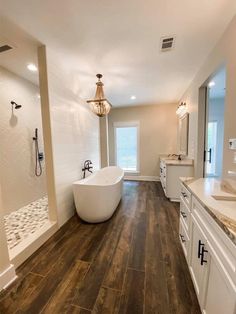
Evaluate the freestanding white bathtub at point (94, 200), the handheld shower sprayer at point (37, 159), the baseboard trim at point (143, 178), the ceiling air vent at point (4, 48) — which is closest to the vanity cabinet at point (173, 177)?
the freestanding white bathtub at point (94, 200)

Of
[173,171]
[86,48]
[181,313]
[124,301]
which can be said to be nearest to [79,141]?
[86,48]

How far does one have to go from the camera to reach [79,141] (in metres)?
3.12

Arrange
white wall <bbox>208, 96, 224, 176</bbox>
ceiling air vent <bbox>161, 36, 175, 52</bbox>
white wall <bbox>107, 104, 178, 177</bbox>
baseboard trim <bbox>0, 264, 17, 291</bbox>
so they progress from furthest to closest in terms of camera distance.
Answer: white wall <bbox>107, 104, 178, 177</bbox> → white wall <bbox>208, 96, 224, 176</bbox> → ceiling air vent <bbox>161, 36, 175, 52</bbox> → baseboard trim <bbox>0, 264, 17, 291</bbox>

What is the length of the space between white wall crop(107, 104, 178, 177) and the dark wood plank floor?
2.97m

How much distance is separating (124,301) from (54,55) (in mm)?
2996

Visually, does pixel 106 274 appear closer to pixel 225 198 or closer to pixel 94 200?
pixel 94 200

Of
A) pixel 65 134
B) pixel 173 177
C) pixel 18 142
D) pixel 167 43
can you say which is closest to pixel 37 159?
pixel 18 142

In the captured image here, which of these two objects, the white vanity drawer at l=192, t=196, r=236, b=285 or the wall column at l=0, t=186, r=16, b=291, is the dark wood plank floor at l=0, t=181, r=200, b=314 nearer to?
the wall column at l=0, t=186, r=16, b=291

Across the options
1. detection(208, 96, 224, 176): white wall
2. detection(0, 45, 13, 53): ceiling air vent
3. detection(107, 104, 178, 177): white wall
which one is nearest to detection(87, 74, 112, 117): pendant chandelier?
detection(0, 45, 13, 53): ceiling air vent

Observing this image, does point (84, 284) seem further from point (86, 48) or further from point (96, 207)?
point (86, 48)

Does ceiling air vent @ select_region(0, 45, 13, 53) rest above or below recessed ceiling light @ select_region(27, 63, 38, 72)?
below

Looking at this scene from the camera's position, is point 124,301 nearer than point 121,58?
Yes

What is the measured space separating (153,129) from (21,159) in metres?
3.91

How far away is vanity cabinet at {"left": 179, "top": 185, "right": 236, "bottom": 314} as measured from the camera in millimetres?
701
